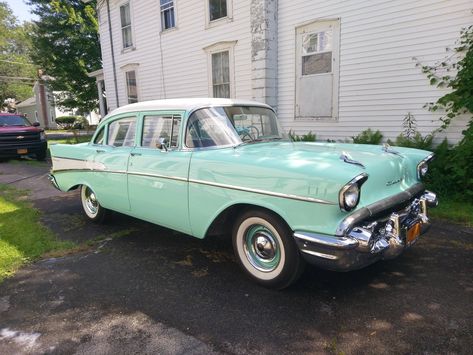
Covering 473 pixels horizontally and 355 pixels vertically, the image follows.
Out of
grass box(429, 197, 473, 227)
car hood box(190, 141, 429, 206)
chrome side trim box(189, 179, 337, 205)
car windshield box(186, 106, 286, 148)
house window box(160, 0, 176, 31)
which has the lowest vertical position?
grass box(429, 197, 473, 227)

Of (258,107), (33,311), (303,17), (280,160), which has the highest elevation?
(303,17)

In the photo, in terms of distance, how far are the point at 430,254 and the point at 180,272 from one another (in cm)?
279

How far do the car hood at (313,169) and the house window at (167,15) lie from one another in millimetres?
9997

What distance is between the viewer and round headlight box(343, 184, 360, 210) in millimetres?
2650

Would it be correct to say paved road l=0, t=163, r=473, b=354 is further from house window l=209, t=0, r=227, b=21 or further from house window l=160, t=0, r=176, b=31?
house window l=160, t=0, r=176, b=31

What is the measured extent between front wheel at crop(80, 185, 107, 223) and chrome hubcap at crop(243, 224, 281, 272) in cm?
279

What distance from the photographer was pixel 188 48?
1159 centimetres

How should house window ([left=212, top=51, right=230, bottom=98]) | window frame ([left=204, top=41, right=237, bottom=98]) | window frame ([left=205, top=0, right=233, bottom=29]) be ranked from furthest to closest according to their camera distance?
house window ([left=212, top=51, right=230, bottom=98])
window frame ([left=204, top=41, right=237, bottom=98])
window frame ([left=205, top=0, right=233, bottom=29])

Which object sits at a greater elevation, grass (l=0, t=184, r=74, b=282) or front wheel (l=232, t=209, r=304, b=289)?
front wheel (l=232, t=209, r=304, b=289)

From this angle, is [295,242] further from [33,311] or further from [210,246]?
[33,311]

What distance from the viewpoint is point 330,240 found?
266 centimetres

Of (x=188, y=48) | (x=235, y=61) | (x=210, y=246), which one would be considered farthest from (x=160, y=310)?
(x=188, y=48)

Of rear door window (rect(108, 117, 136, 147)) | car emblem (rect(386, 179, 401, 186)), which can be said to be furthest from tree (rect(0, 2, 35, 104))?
car emblem (rect(386, 179, 401, 186))

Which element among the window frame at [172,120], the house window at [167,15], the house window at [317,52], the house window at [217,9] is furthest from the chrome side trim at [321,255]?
the house window at [167,15]
